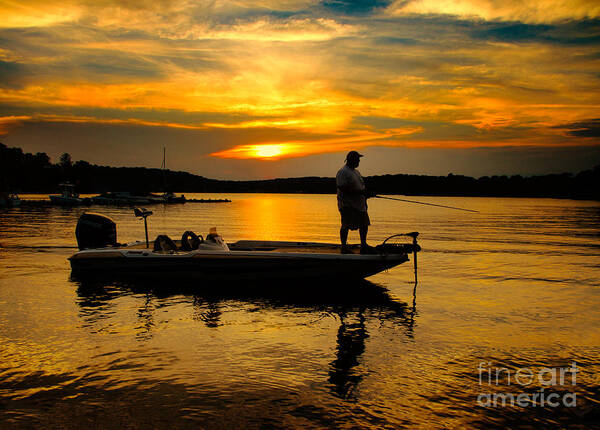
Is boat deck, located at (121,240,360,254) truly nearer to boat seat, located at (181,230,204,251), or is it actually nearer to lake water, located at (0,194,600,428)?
boat seat, located at (181,230,204,251)

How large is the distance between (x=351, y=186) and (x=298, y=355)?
6087mm

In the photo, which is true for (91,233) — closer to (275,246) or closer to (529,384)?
(275,246)

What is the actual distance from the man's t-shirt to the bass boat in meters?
1.33

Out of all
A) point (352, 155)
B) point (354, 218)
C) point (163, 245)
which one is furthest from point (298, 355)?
point (163, 245)

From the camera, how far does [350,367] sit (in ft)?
24.3

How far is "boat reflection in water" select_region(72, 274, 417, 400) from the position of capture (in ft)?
28.3

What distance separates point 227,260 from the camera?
44.8 feet

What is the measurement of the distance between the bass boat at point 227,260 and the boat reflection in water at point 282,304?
404 mm

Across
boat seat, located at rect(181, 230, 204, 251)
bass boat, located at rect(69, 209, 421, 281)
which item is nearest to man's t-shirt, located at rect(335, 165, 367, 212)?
bass boat, located at rect(69, 209, 421, 281)

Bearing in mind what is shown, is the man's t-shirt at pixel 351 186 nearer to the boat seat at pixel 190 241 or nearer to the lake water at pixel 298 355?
the lake water at pixel 298 355

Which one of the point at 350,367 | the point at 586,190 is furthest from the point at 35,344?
the point at 586,190

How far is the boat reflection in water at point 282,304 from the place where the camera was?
8617 mm

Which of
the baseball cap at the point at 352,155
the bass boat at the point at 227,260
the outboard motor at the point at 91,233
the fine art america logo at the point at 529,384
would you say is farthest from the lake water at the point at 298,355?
the baseball cap at the point at 352,155

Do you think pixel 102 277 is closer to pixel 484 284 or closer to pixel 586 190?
pixel 484 284
